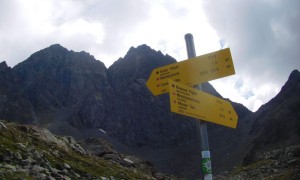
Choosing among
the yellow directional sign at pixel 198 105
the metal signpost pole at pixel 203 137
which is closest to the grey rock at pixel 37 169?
the yellow directional sign at pixel 198 105

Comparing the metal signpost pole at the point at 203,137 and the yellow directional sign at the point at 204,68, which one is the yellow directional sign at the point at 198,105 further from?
the yellow directional sign at the point at 204,68

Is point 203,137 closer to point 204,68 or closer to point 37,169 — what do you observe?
point 204,68

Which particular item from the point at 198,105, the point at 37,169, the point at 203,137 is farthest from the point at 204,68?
the point at 37,169

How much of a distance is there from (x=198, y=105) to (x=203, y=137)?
0.77 m

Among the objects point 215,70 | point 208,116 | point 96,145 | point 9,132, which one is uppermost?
point 96,145

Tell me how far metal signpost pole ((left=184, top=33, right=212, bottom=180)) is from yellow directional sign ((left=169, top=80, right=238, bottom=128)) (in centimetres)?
21

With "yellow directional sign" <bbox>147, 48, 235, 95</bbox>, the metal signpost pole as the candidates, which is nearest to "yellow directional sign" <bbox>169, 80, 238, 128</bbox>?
the metal signpost pole

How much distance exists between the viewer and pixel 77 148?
223 ft

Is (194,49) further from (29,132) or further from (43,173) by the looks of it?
(29,132)

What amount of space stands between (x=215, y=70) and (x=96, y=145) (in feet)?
404

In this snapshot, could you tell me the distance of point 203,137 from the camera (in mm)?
9438

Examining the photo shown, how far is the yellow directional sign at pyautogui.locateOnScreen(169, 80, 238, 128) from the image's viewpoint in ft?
30.1

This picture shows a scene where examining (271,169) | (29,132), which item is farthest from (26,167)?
(271,169)

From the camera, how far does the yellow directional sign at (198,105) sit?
9188 millimetres
